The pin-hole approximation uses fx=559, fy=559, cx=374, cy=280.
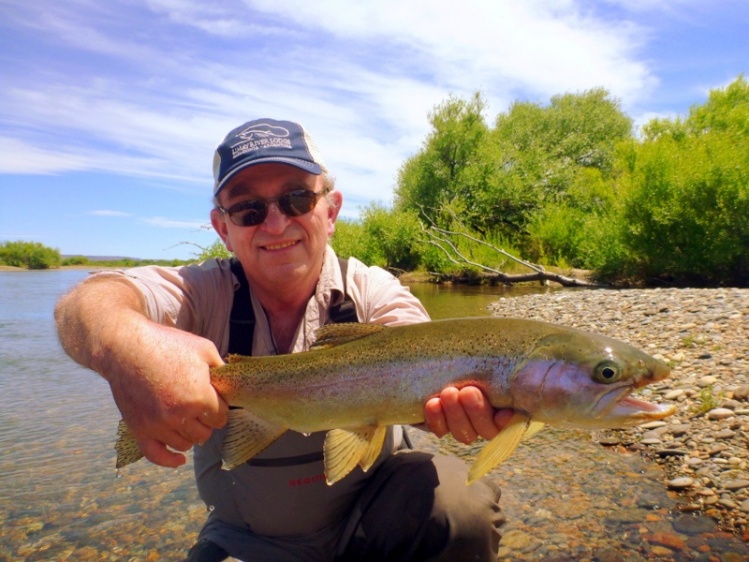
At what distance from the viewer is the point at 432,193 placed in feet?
143

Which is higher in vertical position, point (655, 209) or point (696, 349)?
point (655, 209)

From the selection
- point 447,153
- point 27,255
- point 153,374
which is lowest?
point 27,255

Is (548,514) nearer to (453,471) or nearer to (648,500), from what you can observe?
(648,500)

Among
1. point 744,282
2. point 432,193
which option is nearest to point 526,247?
point 432,193

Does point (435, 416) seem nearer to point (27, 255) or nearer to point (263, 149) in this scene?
point (263, 149)

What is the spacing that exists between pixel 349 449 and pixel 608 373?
127 centimetres

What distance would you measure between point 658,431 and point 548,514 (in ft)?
6.39

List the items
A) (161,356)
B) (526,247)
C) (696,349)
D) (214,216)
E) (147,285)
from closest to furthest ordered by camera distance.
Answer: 1. (161,356)
2. (147,285)
3. (214,216)
4. (696,349)
5. (526,247)

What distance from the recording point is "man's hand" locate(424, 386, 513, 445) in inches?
102

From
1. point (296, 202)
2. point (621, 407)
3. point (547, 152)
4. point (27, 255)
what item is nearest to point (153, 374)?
point (296, 202)

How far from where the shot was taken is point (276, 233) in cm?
332

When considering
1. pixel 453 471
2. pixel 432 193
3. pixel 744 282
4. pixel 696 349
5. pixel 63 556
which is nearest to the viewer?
pixel 453 471

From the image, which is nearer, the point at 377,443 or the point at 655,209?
the point at 377,443

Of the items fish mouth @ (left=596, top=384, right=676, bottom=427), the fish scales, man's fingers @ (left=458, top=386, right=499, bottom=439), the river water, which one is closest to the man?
man's fingers @ (left=458, top=386, right=499, bottom=439)
